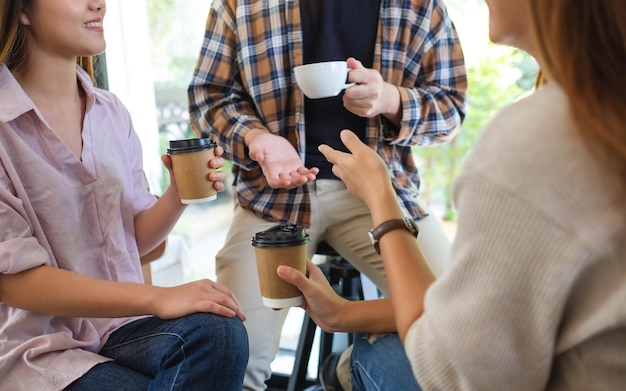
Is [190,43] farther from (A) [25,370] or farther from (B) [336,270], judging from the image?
(A) [25,370]

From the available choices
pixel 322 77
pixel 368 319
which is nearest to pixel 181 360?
pixel 368 319

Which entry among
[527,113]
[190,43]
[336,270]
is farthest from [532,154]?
[190,43]

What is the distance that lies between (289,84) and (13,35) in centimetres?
75

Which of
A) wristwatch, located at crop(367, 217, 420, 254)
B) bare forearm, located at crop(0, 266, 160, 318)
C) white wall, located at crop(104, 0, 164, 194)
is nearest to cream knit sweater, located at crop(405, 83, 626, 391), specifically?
wristwatch, located at crop(367, 217, 420, 254)

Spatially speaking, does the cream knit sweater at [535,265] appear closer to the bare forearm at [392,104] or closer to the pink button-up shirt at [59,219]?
the pink button-up shirt at [59,219]

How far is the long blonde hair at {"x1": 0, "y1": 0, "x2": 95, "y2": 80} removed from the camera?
52.0 inches

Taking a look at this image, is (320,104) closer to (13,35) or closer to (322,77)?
(322,77)

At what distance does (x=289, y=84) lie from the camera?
185 centimetres

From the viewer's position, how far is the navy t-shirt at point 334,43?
1840 millimetres

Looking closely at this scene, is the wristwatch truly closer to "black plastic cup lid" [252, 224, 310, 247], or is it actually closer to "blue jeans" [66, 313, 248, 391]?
"black plastic cup lid" [252, 224, 310, 247]

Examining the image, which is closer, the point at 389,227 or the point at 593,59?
the point at 593,59

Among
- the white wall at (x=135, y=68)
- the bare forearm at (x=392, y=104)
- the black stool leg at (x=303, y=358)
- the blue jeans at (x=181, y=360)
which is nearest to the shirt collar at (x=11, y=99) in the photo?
the blue jeans at (x=181, y=360)

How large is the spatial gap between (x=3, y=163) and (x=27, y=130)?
11 centimetres

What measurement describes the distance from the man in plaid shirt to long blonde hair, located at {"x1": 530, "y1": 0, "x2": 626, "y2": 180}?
0.93 metres
